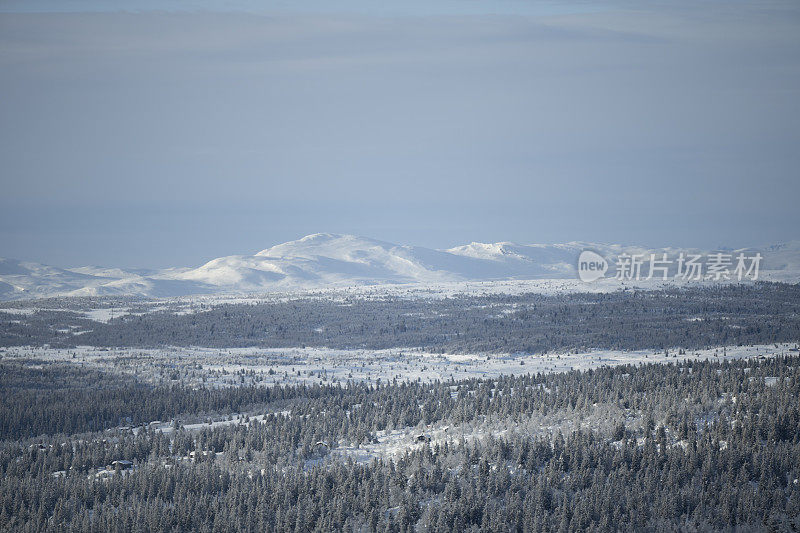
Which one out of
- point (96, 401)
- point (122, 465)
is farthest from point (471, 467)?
point (96, 401)

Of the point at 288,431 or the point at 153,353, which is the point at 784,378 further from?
the point at 153,353

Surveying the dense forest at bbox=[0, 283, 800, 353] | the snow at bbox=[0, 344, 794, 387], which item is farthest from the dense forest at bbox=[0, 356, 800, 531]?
the dense forest at bbox=[0, 283, 800, 353]

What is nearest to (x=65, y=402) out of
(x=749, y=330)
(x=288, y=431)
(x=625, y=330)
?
(x=288, y=431)

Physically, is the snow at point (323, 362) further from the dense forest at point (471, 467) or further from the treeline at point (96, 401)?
the dense forest at point (471, 467)

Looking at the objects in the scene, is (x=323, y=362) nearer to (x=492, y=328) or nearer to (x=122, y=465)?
(x=492, y=328)

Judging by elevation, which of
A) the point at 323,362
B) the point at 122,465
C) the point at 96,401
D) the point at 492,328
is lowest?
the point at 122,465
